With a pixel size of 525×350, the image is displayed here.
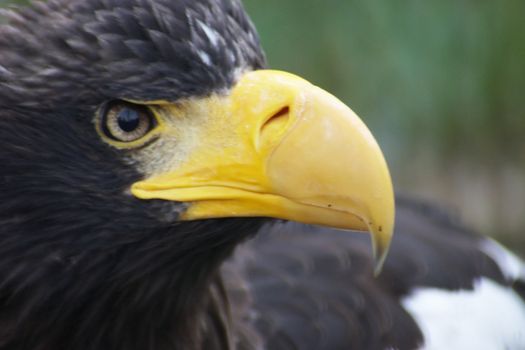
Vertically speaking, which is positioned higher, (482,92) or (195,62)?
(195,62)

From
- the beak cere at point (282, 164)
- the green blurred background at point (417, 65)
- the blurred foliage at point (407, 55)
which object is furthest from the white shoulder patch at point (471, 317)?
the blurred foliage at point (407, 55)

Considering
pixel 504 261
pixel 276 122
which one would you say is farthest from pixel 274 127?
pixel 504 261

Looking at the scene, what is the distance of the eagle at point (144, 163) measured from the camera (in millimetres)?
2422

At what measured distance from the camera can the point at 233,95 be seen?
2506mm

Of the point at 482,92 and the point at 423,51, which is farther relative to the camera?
the point at 482,92

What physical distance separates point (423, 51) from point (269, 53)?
74 cm

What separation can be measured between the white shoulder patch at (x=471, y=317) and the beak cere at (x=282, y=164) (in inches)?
48.0

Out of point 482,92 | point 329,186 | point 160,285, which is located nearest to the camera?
point 329,186

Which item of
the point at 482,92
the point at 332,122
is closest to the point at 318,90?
the point at 332,122

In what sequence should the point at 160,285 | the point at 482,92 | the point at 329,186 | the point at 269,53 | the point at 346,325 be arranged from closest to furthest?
the point at 329,186
the point at 160,285
the point at 346,325
the point at 269,53
the point at 482,92

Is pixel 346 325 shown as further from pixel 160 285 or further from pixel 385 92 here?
pixel 385 92

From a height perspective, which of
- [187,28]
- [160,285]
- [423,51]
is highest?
[187,28]

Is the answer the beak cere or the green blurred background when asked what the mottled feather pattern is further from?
the green blurred background

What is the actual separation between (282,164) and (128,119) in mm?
352
